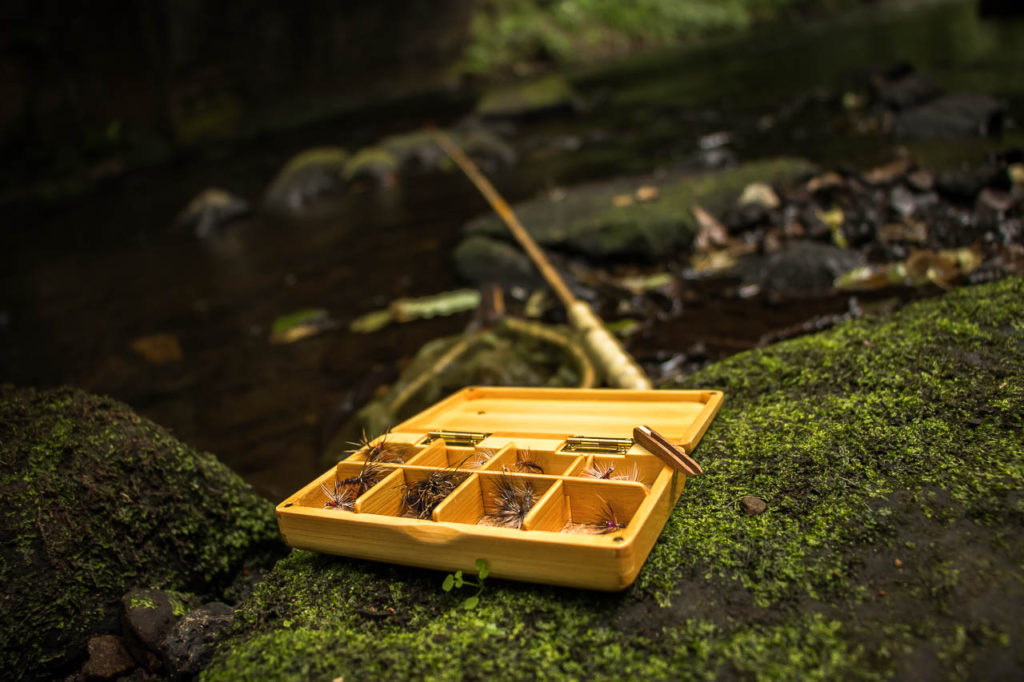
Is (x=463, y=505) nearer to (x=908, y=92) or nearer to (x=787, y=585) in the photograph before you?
(x=787, y=585)

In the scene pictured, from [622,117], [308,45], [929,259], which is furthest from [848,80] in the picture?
[308,45]

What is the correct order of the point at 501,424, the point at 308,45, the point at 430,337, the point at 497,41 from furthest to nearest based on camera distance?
the point at 497,41 < the point at 308,45 < the point at 430,337 < the point at 501,424

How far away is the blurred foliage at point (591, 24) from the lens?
28156 millimetres

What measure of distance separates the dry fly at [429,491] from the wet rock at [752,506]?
93 centimetres

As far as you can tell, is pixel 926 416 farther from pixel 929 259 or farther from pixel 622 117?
pixel 622 117

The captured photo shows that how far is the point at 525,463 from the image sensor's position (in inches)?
108

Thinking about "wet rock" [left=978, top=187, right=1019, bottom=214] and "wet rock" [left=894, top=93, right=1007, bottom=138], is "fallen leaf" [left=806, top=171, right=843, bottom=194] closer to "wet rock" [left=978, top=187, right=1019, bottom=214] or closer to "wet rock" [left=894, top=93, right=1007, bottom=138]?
"wet rock" [left=978, top=187, right=1019, bottom=214]

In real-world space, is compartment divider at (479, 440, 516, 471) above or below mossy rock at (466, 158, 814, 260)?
above

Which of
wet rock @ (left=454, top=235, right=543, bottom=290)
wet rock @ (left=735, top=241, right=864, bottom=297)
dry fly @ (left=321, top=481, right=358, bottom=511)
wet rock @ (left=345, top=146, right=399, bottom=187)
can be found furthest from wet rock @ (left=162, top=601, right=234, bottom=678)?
wet rock @ (left=345, top=146, right=399, bottom=187)

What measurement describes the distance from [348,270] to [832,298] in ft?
18.1

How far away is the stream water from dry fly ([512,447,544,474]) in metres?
2.18

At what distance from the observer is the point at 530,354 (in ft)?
17.3

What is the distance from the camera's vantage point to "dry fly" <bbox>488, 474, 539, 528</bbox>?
8.00 ft

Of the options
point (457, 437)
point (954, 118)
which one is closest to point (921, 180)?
point (954, 118)
